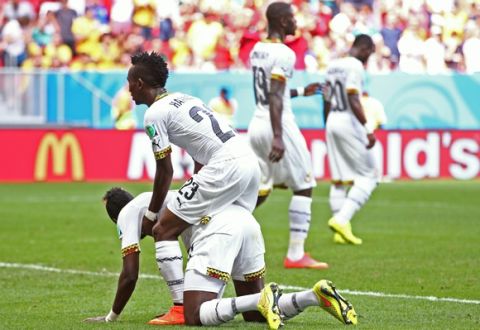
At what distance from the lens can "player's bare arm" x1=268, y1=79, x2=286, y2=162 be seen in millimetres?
11945

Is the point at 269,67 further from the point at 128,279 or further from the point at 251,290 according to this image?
the point at 128,279

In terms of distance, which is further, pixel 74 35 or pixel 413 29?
pixel 413 29

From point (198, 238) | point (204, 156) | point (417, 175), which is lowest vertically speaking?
point (417, 175)

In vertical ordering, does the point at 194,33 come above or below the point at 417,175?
above

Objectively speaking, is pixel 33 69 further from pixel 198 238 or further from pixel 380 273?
pixel 198 238

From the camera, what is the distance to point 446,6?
111 ft

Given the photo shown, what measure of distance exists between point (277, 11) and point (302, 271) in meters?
2.74

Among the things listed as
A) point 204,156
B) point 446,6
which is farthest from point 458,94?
point 204,156

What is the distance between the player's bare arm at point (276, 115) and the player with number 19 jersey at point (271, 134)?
0.31 feet

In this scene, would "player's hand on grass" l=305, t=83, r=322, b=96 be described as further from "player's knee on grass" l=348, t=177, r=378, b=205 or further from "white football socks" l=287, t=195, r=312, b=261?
"player's knee on grass" l=348, t=177, r=378, b=205

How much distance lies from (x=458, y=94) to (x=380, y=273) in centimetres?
1989

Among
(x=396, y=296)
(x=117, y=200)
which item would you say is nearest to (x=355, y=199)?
(x=396, y=296)

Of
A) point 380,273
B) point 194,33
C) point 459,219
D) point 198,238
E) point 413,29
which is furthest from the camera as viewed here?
point 413,29

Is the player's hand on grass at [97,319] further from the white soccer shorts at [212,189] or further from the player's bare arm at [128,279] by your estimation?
the white soccer shorts at [212,189]
